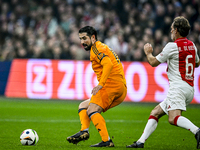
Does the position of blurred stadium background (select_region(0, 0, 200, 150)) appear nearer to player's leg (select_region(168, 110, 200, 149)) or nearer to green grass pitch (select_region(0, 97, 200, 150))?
green grass pitch (select_region(0, 97, 200, 150))

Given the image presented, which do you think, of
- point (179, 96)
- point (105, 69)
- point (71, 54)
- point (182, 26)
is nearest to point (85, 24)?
point (71, 54)

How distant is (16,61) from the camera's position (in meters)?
14.2

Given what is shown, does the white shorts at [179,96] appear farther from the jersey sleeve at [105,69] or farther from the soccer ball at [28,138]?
the soccer ball at [28,138]

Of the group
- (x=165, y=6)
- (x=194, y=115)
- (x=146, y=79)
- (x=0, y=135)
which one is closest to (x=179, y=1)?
(x=165, y=6)

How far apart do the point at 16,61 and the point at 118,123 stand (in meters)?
6.83

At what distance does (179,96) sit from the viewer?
4824mm

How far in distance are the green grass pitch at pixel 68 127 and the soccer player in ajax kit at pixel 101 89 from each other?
0.86 ft

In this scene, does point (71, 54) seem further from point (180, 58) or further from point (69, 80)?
point (180, 58)

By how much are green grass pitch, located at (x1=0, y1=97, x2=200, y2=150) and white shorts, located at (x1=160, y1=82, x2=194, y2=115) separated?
100 centimetres

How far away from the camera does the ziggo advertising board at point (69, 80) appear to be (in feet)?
43.7

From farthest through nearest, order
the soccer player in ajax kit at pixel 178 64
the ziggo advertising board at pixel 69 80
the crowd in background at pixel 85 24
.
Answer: the crowd in background at pixel 85 24, the ziggo advertising board at pixel 69 80, the soccer player in ajax kit at pixel 178 64

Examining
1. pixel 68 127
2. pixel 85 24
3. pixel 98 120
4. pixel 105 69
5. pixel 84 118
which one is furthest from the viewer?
pixel 85 24

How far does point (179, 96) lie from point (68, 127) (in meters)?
3.87

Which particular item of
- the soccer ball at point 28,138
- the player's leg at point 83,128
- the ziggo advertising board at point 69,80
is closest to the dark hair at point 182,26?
the player's leg at point 83,128
